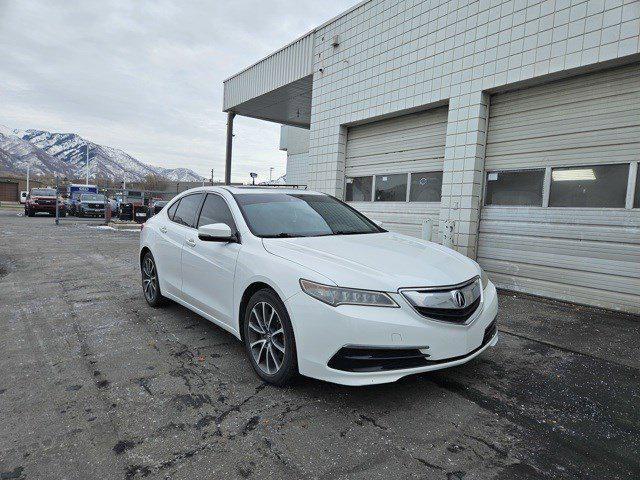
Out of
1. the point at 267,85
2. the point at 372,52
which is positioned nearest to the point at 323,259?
the point at 372,52

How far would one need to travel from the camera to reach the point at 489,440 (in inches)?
100.0

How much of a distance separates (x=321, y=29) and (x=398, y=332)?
1021cm

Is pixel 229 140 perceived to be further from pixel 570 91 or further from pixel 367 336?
pixel 367 336

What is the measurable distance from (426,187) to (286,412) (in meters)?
6.59

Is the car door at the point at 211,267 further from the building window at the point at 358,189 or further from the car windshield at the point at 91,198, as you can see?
the car windshield at the point at 91,198

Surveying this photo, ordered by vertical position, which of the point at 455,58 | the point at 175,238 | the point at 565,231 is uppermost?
the point at 455,58

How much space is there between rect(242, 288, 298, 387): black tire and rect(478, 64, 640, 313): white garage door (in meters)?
5.15

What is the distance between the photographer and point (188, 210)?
4805 millimetres

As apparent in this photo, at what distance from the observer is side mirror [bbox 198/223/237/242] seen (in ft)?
11.7

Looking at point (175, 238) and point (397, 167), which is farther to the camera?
point (397, 167)

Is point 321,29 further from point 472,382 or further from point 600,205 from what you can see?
point 472,382

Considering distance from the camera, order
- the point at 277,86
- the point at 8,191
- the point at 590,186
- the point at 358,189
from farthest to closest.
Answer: the point at 8,191 < the point at 277,86 < the point at 358,189 < the point at 590,186

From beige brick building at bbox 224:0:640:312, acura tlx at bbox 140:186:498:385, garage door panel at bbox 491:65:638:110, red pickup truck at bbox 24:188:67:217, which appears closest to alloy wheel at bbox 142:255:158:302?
acura tlx at bbox 140:186:498:385

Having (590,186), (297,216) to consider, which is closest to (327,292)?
(297,216)
